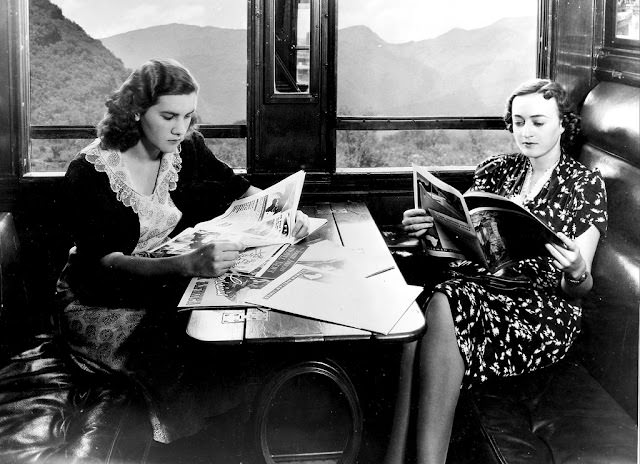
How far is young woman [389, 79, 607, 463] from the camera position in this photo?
1.77m

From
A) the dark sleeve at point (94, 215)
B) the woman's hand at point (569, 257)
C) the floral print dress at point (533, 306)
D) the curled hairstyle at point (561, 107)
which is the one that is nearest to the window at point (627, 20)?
the curled hairstyle at point (561, 107)

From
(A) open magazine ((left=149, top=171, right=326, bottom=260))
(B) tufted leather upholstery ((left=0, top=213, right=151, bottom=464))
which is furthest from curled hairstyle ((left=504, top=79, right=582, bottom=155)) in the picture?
(B) tufted leather upholstery ((left=0, top=213, right=151, bottom=464))

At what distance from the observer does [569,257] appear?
1809mm

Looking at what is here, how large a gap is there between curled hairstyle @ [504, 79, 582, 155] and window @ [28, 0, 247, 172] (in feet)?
3.85

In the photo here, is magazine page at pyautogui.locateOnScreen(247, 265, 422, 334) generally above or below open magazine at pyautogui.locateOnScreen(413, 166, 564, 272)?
below

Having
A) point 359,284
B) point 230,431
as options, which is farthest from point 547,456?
point 230,431

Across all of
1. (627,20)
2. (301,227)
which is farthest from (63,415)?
(627,20)

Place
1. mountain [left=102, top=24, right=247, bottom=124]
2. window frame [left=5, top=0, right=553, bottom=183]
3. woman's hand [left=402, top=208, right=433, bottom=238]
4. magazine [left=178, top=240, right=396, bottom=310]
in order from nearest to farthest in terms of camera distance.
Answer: magazine [left=178, top=240, right=396, bottom=310] < woman's hand [left=402, top=208, right=433, bottom=238] < window frame [left=5, top=0, right=553, bottom=183] < mountain [left=102, top=24, right=247, bottom=124]

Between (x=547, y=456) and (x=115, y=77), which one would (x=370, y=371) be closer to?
(x=547, y=456)

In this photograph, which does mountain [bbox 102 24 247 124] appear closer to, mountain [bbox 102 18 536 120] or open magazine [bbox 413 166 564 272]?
mountain [bbox 102 18 536 120]

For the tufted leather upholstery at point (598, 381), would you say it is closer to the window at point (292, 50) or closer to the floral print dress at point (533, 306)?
the floral print dress at point (533, 306)

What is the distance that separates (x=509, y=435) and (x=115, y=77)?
3240 mm

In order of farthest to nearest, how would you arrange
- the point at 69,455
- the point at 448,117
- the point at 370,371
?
the point at 448,117, the point at 370,371, the point at 69,455

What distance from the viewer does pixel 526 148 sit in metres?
2.22
